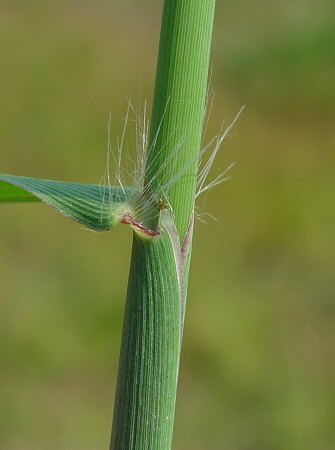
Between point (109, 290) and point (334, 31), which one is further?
point (334, 31)

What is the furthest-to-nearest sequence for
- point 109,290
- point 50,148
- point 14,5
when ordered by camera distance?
point 14,5
point 50,148
point 109,290

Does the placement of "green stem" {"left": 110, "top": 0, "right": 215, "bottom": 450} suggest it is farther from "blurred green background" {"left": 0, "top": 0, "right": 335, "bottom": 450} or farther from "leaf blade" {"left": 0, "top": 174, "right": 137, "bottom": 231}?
"blurred green background" {"left": 0, "top": 0, "right": 335, "bottom": 450}

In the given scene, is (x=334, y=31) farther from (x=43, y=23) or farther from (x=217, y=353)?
(x=217, y=353)

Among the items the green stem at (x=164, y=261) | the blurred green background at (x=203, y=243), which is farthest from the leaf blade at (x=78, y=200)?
the blurred green background at (x=203, y=243)

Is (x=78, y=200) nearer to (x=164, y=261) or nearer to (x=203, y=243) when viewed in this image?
(x=164, y=261)

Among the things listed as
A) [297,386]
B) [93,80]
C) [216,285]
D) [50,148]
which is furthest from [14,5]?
[297,386]

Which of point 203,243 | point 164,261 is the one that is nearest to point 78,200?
point 164,261

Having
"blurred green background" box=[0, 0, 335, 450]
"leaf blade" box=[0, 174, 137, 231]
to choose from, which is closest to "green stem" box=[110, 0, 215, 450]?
"leaf blade" box=[0, 174, 137, 231]
